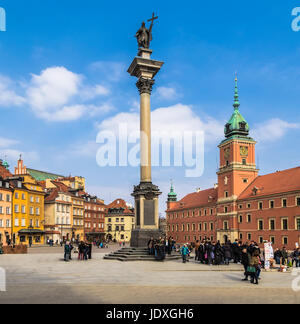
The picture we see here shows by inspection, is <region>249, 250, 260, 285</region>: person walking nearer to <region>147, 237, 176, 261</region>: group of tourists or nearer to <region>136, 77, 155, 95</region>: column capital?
<region>147, 237, 176, 261</region>: group of tourists

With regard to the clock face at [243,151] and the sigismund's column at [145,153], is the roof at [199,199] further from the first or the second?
the sigismund's column at [145,153]

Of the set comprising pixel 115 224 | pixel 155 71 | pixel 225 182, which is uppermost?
pixel 155 71

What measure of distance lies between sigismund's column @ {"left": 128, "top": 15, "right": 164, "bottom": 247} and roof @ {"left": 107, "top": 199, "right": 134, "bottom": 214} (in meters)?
81.2

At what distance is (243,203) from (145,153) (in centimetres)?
4939

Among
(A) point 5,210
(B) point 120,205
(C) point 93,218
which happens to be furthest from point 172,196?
(A) point 5,210

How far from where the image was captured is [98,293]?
40.0 ft

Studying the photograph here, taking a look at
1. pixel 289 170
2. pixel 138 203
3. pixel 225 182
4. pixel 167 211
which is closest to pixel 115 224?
pixel 167 211

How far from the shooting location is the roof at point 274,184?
62.3 metres

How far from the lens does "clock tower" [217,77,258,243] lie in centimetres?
7525

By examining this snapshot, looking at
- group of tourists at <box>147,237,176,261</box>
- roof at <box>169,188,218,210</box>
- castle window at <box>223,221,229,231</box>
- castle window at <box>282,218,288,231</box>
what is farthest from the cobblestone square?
roof at <box>169,188,218,210</box>

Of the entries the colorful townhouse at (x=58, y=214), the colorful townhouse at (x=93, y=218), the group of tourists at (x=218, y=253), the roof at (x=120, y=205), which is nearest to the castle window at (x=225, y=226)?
the colorful townhouse at (x=93, y=218)

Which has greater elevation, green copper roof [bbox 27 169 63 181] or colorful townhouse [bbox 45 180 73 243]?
green copper roof [bbox 27 169 63 181]
